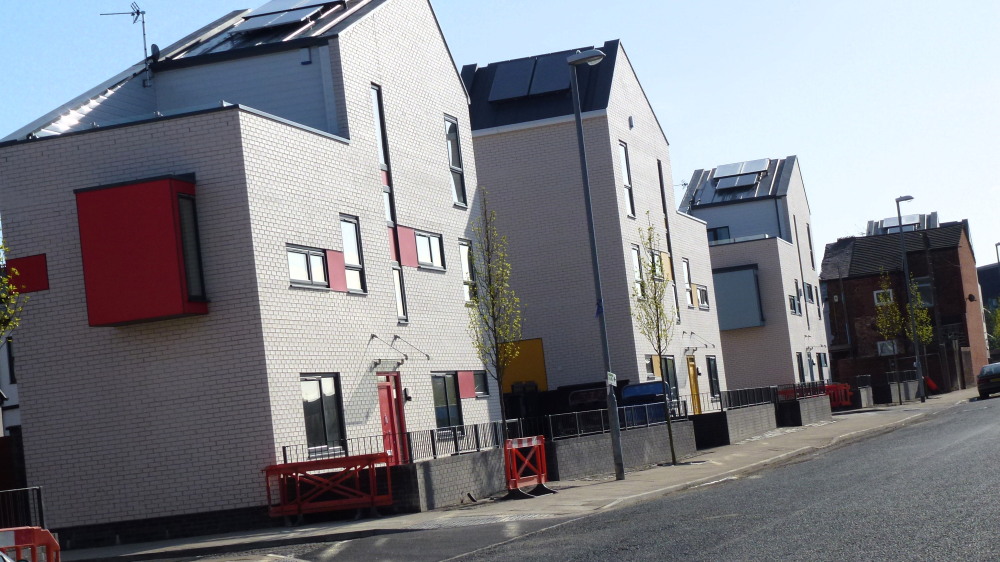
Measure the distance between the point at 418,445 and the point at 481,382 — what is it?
6684 mm

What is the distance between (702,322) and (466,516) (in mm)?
26344

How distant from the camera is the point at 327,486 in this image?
784 inches

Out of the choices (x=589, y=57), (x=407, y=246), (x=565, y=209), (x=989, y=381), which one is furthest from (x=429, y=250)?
(x=989, y=381)

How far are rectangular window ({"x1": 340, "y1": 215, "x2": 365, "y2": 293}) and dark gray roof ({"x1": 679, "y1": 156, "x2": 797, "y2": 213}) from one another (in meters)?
35.9

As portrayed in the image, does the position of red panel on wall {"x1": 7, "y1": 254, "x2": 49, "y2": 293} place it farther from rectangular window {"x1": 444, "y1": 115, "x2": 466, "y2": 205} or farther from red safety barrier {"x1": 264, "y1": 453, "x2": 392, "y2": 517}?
rectangular window {"x1": 444, "y1": 115, "x2": 466, "y2": 205}

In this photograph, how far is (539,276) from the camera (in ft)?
121

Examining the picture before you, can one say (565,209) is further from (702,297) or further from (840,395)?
(840,395)

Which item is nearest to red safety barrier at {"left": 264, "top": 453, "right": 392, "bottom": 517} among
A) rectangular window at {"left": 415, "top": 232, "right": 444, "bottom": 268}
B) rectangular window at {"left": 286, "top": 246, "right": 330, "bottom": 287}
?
rectangular window at {"left": 286, "top": 246, "right": 330, "bottom": 287}

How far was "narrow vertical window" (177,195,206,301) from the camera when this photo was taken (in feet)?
67.1

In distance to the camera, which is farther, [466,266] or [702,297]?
[702,297]

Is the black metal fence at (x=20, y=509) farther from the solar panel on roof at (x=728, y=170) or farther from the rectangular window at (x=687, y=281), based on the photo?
the solar panel on roof at (x=728, y=170)

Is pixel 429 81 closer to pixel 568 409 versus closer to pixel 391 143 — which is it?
pixel 391 143

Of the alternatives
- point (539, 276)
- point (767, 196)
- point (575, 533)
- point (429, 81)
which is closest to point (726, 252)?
point (767, 196)

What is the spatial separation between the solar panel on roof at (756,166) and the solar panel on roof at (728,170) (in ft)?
1.20
